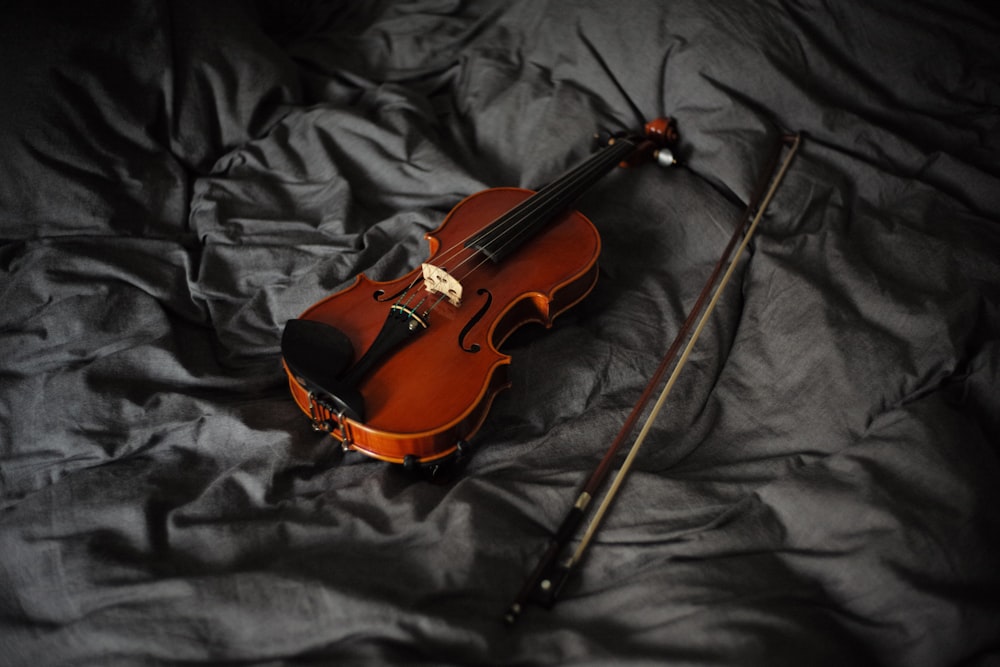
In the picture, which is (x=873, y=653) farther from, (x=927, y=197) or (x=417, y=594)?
(x=927, y=197)

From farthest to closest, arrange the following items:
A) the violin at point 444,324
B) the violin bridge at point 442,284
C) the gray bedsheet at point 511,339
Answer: the violin bridge at point 442,284 → the violin at point 444,324 → the gray bedsheet at point 511,339

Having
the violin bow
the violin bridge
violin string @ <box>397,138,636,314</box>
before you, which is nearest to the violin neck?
violin string @ <box>397,138,636,314</box>

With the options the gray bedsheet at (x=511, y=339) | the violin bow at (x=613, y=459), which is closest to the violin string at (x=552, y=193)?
the gray bedsheet at (x=511, y=339)

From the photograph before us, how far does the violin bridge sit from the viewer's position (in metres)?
1.08

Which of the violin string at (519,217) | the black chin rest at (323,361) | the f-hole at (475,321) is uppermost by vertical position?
the violin string at (519,217)

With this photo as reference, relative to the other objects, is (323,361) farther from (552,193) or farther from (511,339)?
(552,193)

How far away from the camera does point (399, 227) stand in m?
1.40

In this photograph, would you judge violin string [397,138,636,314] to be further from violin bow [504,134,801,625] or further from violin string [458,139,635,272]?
violin bow [504,134,801,625]

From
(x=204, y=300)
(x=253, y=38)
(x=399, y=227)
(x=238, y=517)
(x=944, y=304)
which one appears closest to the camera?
(x=238, y=517)

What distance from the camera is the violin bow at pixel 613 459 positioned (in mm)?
874

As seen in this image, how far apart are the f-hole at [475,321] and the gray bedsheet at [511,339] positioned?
6.0 inches

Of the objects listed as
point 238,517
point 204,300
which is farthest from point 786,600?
point 204,300

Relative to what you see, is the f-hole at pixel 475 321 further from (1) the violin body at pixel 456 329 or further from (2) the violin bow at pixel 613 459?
(2) the violin bow at pixel 613 459

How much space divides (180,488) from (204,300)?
0.42 meters
